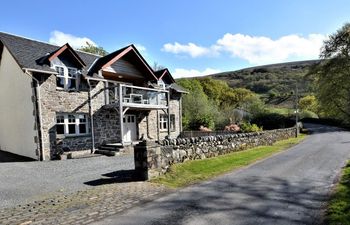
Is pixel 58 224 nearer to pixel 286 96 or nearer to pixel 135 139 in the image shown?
pixel 135 139

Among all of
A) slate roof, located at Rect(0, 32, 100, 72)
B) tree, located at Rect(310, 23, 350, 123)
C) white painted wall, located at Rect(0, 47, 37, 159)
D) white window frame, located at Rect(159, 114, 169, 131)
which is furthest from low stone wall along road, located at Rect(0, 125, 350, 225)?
tree, located at Rect(310, 23, 350, 123)

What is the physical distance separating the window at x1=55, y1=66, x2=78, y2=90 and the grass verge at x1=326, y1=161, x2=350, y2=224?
17.1 metres

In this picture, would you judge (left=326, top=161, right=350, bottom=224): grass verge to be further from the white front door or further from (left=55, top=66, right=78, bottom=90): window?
the white front door

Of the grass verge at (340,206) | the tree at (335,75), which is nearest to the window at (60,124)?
the grass verge at (340,206)

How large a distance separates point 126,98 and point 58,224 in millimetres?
16020

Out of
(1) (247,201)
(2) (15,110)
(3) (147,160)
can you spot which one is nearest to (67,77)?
(2) (15,110)

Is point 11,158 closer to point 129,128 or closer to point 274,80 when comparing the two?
point 129,128

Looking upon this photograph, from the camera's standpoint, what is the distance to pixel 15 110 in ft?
64.7

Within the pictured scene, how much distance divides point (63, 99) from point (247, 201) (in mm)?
15261

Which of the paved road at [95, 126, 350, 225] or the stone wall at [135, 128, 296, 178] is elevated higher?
the stone wall at [135, 128, 296, 178]

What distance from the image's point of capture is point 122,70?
2377 centimetres

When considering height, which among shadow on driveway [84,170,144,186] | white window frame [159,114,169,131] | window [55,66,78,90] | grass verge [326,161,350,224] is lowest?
grass verge [326,161,350,224]

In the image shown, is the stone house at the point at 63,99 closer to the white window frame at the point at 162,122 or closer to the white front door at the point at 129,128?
the white front door at the point at 129,128

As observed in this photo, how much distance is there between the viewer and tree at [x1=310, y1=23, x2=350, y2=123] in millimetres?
40344
